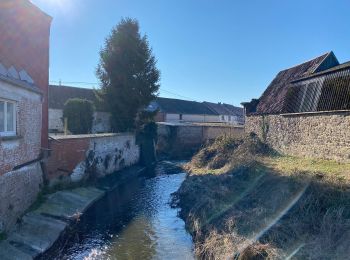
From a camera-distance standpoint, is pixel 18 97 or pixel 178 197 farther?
pixel 178 197

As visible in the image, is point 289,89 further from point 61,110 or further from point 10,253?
point 61,110

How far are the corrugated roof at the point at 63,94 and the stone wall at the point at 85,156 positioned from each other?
1229cm

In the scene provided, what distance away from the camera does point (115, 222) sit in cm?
1282

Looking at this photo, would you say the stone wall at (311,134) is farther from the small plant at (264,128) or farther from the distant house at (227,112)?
the distant house at (227,112)

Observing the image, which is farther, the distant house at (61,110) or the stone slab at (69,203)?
the distant house at (61,110)

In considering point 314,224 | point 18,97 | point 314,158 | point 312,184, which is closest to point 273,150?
point 314,158

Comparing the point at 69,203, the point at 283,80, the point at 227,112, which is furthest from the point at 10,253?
the point at 227,112

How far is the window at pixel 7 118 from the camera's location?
33.2 ft

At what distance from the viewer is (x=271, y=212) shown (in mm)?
10203

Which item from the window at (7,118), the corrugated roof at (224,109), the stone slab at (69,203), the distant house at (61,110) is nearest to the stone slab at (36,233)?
the stone slab at (69,203)

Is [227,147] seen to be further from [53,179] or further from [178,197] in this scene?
[53,179]

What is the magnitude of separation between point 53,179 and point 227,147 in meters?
12.7

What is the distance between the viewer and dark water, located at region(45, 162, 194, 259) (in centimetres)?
986

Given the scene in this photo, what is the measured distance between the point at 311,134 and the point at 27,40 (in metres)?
14.1
